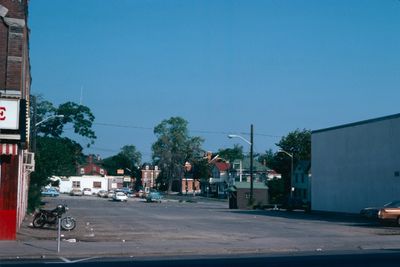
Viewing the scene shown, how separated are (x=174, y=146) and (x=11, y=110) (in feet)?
323

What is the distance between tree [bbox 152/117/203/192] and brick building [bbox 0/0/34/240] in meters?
95.5

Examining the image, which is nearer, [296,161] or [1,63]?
[1,63]

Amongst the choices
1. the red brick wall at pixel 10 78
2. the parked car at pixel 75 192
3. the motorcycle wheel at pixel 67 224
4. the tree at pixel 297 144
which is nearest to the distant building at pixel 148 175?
the parked car at pixel 75 192

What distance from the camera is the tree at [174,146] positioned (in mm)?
120625

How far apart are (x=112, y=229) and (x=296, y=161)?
81.6m

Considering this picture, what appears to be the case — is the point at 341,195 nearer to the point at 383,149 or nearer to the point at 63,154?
the point at 383,149

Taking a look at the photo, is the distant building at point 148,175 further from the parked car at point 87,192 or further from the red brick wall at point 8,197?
the red brick wall at point 8,197

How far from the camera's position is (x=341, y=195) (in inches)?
2031

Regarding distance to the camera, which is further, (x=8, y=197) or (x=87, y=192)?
(x=87, y=192)

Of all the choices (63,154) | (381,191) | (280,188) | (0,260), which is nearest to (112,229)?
(0,260)

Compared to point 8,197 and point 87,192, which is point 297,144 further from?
point 8,197

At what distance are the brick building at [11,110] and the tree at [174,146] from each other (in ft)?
313

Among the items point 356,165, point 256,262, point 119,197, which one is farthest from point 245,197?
point 256,262

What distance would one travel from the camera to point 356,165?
162ft
